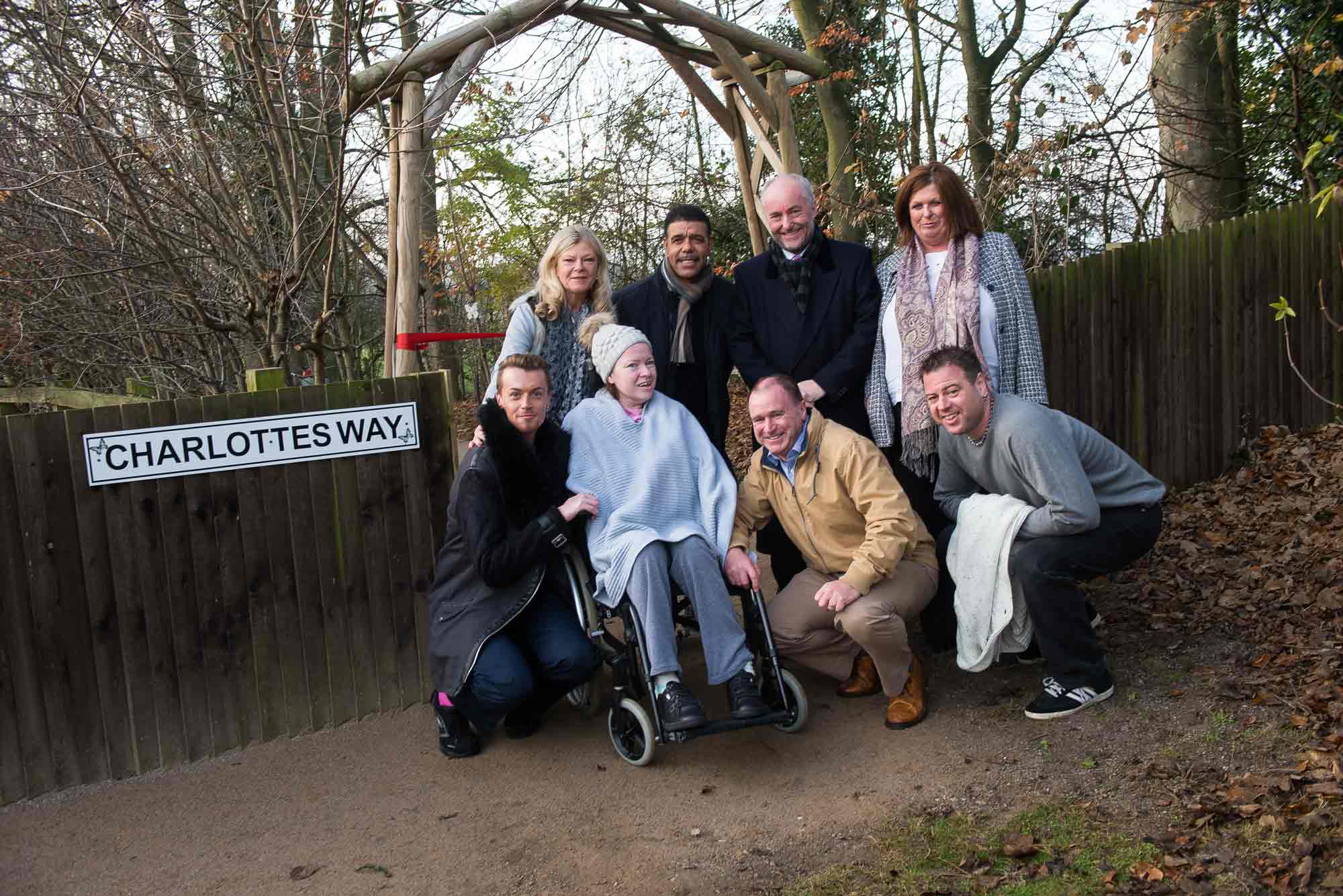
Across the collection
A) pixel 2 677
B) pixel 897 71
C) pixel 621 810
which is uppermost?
pixel 897 71

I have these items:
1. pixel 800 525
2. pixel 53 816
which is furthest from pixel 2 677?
pixel 800 525

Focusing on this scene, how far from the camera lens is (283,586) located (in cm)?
429

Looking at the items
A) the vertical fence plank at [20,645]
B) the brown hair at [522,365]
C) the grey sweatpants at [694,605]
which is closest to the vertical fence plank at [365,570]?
the brown hair at [522,365]

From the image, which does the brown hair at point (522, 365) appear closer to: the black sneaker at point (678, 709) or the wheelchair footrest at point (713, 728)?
the black sneaker at point (678, 709)

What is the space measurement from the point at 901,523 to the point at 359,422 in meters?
2.16

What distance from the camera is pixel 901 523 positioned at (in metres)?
3.95

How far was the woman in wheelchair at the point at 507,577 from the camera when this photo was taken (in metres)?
3.90

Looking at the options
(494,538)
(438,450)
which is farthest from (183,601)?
(494,538)

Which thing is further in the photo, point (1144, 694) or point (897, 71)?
point (897, 71)

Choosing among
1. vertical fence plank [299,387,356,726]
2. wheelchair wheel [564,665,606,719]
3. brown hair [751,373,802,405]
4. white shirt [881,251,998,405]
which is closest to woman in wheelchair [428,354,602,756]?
wheelchair wheel [564,665,606,719]

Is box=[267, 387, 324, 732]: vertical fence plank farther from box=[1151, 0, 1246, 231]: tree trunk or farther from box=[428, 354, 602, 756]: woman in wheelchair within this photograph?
box=[1151, 0, 1246, 231]: tree trunk

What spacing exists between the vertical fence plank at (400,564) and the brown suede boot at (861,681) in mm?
1755

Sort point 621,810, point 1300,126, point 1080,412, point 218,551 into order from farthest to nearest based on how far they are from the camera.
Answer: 1. point 1300,126
2. point 1080,412
3. point 218,551
4. point 621,810

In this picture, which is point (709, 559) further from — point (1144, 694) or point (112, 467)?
point (112, 467)
